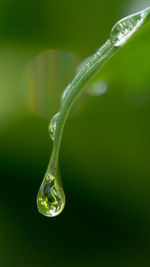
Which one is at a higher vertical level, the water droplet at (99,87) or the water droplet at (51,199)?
the water droplet at (99,87)

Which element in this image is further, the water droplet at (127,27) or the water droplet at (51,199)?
the water droplet at (51,199)

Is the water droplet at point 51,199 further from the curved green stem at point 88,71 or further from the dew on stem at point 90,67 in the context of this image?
the curved green stem at point 88,71

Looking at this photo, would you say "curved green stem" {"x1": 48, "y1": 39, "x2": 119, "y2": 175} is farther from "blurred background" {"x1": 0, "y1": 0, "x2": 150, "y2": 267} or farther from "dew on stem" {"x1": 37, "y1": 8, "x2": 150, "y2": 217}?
"blurred background" {"x1": 0, "y1": 0, "x2": 150, "y2": 267}

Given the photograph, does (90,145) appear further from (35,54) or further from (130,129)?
(35,54)

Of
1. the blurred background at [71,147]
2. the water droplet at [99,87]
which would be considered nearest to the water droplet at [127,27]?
the water droplet at [99,87]

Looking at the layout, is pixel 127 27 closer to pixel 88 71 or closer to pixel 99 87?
pixel 88 71

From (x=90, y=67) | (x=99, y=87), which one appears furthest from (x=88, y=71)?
(x=99, y=87)

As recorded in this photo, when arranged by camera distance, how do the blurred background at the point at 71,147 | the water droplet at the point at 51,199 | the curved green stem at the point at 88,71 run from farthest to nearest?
the blurred background at the point at 71,147 < the water droplet at the point at 51,199 < the curved green stem at the point at 88,71

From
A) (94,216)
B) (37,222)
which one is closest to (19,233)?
(37,222)
